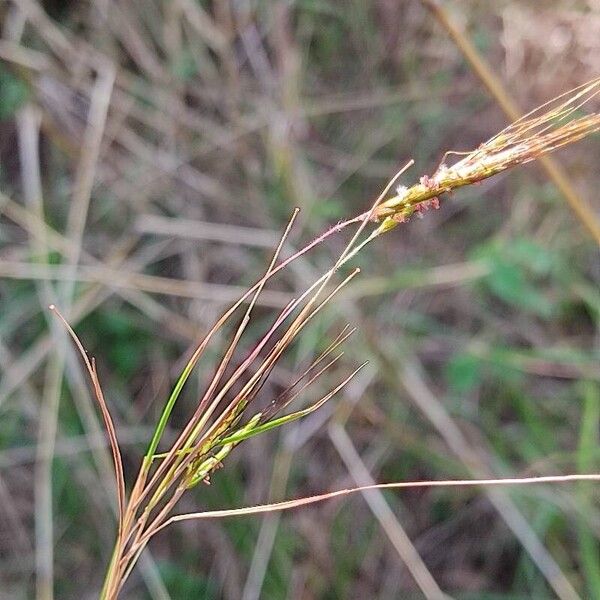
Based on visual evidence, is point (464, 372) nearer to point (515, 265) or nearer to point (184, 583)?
point (515, 265)

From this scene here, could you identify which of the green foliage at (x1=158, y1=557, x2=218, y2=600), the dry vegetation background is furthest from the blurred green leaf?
the green foliage at (x1=158, y1=557, x2=218, y2=600)

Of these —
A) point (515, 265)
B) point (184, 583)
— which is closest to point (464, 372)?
point (515, 265)

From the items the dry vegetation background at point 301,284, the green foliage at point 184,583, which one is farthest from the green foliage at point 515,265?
the green foliage at point 184,583

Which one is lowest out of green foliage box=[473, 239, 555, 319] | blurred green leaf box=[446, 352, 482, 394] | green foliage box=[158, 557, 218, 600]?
green foliage box=[158, 557, 218, 600]

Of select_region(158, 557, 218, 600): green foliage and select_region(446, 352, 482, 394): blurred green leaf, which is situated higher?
select_region(446, 352, 482, 394): blurred green leaf

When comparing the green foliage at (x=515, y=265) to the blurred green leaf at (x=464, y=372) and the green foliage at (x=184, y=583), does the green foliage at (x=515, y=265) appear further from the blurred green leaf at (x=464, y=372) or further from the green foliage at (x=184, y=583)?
the green foliage at (x=184, y=583)

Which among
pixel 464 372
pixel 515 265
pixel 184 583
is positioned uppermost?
pixel 515 265

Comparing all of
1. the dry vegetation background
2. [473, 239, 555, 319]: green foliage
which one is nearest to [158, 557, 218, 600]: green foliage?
the dry vegetation background

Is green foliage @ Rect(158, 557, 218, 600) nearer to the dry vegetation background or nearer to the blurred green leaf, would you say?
the dry vegetation background

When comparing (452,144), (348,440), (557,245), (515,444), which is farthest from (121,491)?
(452,144)
